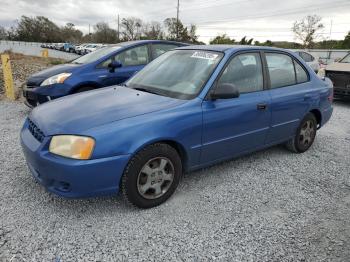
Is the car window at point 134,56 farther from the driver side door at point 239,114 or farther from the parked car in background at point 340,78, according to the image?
the parked car in background at point 340,78

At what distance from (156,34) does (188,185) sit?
60367 millimetres

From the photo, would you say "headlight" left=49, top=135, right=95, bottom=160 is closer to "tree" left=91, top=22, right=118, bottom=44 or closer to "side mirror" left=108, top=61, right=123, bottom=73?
"side mirror" left=108, top=61, right=123, bottom=73

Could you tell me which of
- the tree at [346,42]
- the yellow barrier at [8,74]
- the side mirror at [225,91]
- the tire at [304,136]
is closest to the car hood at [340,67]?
the tire at [304,136]

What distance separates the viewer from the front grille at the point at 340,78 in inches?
345

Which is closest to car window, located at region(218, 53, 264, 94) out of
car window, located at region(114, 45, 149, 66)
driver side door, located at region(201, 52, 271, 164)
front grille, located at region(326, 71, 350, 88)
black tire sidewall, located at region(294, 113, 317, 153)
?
driver side door, located at region(201, 52, 271, 164)

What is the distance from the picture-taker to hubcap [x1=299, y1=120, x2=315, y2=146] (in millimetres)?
4770

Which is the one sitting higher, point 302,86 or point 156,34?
point 156,34

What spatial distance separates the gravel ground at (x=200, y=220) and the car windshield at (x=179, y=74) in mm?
1114

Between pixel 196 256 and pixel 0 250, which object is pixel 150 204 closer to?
pixel 196 256

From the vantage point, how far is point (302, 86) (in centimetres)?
454

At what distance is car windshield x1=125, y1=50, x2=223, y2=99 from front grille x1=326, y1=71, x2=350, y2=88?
662 cm

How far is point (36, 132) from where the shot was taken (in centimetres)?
305

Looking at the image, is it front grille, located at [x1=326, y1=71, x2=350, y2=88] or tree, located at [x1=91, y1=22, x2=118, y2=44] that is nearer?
front grille, located at [x1=326, y1=71, x2=350, y2=88]

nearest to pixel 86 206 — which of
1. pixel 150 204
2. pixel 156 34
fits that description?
pixel 150 204
